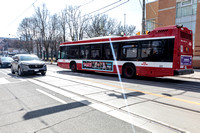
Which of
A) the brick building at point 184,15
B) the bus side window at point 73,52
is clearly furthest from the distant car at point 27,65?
the brick building at point 184,15

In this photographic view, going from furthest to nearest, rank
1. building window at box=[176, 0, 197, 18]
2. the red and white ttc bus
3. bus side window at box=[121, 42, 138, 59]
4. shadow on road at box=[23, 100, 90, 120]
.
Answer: building window at box=[176, 0, 197, 18]
bus side window at box=[121, 42, 138, 59]
the red and white ttc bus
shadow on road at box=[23, 100, 90, 120]

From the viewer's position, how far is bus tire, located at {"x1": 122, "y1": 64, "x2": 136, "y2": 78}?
34.6 feet

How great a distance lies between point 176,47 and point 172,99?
4254 millimetres

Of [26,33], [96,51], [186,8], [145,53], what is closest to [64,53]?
[96,51]

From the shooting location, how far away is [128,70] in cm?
1102

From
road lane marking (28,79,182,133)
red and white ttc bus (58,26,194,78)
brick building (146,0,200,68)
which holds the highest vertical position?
brick building (146,0,200,68)

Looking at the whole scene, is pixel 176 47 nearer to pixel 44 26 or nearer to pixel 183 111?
pixel 183 111

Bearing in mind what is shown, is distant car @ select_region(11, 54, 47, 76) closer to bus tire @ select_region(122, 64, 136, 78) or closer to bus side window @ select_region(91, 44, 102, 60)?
bus side window @ select_region(91, 44, 102, 60)

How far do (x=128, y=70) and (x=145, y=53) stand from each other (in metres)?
1.85

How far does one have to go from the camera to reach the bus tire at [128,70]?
10534 millimetres

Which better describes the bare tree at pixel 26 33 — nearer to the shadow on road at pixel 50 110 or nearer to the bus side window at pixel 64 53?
the bus side window at pixel 64 53

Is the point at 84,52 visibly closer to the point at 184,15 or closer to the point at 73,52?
the point at 73,52

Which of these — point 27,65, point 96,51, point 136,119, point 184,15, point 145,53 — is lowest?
point 136,119

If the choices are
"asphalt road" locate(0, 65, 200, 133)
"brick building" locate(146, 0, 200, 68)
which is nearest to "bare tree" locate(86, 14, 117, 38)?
"brick building" locate(146, 0, 200, 68)
